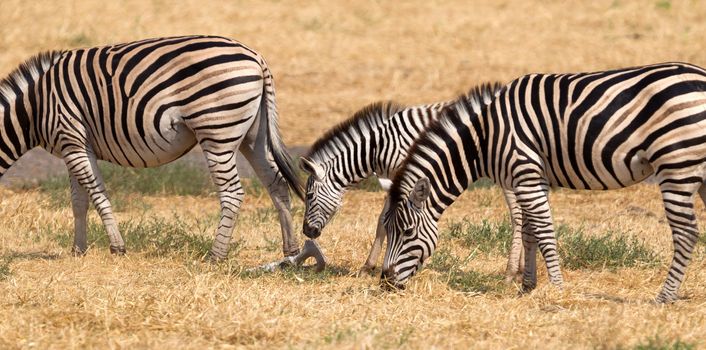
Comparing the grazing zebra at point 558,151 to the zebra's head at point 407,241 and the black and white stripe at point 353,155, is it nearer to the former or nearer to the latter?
the zebra's head at point 407,241

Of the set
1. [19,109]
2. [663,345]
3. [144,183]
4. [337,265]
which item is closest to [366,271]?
[337,265]

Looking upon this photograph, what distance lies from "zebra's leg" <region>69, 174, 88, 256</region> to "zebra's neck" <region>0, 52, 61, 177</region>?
19.6 inches

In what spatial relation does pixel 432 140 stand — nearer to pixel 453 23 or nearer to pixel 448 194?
pixel 448 194

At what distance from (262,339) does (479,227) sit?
151 inches

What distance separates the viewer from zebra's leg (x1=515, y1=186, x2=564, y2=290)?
747cm

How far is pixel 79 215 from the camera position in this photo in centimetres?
905

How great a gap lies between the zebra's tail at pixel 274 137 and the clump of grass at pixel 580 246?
157 centimetres

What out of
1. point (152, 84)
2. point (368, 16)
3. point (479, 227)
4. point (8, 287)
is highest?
point (368, 16)

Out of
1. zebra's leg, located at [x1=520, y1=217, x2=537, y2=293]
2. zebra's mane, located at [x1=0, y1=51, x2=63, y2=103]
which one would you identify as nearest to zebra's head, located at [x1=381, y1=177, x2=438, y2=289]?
zebra's leg, located at [x1=520, y1=217, x2=537, y2=293]

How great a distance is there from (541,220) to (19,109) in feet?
14.1

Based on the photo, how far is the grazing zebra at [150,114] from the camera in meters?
8.45

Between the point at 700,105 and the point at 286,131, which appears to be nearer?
the point at 700,105

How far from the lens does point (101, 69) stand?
28.8ft

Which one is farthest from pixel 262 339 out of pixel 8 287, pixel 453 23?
pixel 453 23
